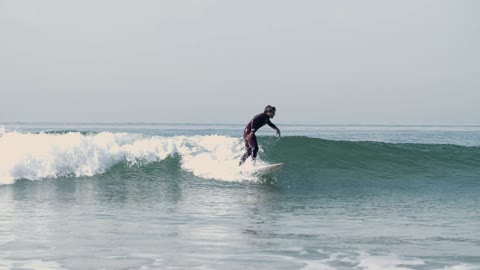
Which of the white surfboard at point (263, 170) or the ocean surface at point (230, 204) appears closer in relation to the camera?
the ocean surface at point (230, 204)

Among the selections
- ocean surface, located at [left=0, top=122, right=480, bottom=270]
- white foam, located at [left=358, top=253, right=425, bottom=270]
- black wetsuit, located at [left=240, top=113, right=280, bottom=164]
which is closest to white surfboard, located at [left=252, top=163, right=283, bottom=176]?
ocean surface, located at [left=0, top=122, right=480, bottom=270]

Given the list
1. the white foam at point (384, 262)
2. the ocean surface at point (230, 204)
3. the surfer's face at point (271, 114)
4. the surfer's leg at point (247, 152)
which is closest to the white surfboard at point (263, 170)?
the ocean surface at point (230, 204)

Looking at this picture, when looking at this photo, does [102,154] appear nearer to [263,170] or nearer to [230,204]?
[263,170]

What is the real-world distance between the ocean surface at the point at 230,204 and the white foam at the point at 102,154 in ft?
0.15

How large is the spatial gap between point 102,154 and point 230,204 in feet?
24.2

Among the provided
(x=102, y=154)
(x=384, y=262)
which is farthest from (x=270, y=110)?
(x=384, y=262)

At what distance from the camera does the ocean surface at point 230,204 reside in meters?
6.95

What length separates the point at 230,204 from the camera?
38.6 ft

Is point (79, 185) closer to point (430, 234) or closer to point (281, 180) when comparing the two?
point (281, 180)

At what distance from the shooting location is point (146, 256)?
6855 millimetres

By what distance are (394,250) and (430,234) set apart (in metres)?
1.41

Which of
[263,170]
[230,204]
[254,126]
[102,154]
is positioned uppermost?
[254,126]

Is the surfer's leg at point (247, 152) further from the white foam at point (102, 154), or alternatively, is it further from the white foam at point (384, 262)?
the white foam at point (384, 262)

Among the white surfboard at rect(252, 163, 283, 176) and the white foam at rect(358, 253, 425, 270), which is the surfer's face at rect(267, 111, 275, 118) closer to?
the white surfboard at rect(252, 163, 283, 176)
